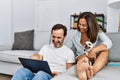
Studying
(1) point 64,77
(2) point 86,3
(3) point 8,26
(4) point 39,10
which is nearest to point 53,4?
(4) point 39,10

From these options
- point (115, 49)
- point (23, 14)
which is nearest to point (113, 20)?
point (115, 49)

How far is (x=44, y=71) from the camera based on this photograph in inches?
59.4

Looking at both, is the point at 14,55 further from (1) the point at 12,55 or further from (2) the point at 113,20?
(2) the point at 113,20

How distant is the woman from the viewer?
1329 millimetres

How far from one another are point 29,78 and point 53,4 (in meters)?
2.75

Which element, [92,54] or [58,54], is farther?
[58,54]

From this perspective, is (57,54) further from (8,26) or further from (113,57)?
(8,26)

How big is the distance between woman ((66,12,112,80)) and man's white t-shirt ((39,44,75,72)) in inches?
3.6

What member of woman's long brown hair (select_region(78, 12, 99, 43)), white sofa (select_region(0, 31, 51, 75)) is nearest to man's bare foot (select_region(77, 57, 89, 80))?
woman's long brown hair (select_region(78, 12, 99, 43))

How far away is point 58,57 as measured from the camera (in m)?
1.74

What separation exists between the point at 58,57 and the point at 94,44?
Answer: 337 millimetres

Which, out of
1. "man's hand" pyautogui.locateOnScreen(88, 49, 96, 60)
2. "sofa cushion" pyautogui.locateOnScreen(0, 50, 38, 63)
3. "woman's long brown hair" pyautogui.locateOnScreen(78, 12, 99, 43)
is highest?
"woman's long brown hair" pyautogui.locateOnScreen(78, 12, 99, 43)

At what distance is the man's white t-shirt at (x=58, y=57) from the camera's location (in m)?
1.71

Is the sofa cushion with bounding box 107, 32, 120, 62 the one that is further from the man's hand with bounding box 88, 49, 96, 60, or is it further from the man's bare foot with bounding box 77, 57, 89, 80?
the man's bare foot with bounding box 77, 57, 89, 80
